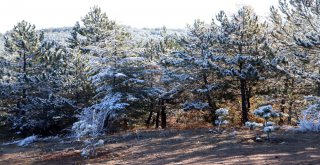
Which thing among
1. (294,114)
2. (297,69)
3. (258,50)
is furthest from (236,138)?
(294,114)

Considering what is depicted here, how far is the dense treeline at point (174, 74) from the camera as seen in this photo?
1864 centimetres

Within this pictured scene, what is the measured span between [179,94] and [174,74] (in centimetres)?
163

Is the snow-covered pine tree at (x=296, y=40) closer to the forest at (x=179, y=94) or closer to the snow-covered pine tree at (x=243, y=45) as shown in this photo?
the forest at (x=179, y=94)

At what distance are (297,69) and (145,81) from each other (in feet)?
27.0

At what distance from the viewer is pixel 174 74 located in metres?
24.2

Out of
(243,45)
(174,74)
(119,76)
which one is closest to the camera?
(243,45)

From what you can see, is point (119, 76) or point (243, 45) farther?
point (119, 76)

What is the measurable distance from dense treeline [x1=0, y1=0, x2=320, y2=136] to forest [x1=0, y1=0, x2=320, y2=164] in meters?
0.07

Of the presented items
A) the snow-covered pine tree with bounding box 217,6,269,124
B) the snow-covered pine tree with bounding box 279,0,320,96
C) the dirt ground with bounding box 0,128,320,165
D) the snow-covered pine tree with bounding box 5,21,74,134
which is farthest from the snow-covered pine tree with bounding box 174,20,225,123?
the snow-covered pine tree with bounding box 5,21,74,134

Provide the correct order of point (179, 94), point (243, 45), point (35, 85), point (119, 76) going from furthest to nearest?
point (35, 85), point (179, 94), point (119, 76), point (243, 45)

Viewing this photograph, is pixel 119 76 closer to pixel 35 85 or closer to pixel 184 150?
pixel 184 150

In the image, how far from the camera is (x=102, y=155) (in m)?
14.1

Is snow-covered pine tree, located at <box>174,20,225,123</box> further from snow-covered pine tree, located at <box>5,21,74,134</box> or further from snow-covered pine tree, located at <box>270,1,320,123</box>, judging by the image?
snow-covered pine tree, located at <box>5,21,74,134</box>

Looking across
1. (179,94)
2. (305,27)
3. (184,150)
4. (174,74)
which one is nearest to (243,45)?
(305,27)
